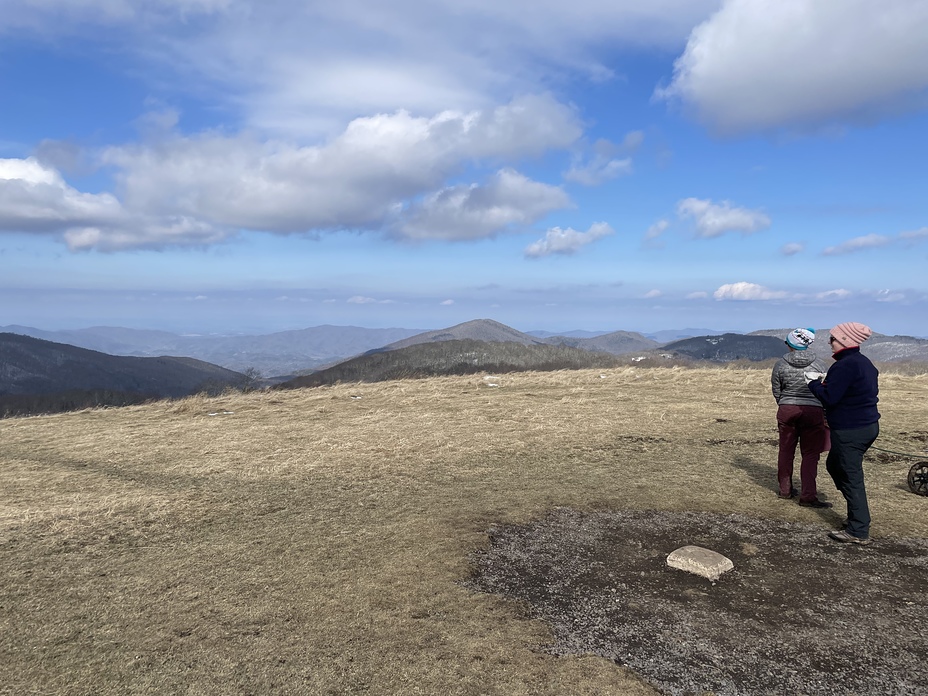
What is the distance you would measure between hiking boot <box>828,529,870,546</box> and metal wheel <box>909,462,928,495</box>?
3.10 meters

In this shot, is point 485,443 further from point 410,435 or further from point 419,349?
point 419,349

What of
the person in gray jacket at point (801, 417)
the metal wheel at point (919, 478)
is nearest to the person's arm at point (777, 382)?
the person in gray jacket at point (801, 417)

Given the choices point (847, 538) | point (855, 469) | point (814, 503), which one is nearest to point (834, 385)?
point (855, 469)

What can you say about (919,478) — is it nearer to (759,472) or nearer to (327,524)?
(759,472)

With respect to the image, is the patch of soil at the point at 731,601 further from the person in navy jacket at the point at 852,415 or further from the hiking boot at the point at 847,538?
the person in navy jacket at the point at 852,415

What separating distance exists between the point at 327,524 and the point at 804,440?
7.89 meters

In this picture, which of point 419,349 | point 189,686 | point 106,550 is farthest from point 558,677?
point 419,349

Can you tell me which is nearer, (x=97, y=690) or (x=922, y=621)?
(x=97, y=690)

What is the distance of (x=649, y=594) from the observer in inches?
240

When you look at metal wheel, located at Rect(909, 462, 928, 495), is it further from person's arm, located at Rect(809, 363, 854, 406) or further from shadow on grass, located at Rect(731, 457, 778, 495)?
person's arm, located at Rect(809, 363, 854, 406)

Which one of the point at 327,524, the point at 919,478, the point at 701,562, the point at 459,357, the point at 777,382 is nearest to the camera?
the point at 701,562

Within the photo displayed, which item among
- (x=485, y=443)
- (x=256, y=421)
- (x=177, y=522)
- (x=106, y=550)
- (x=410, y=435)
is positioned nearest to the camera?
(x=106, y=550)

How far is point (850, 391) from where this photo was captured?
23.8ft

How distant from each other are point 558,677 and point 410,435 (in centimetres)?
1065
